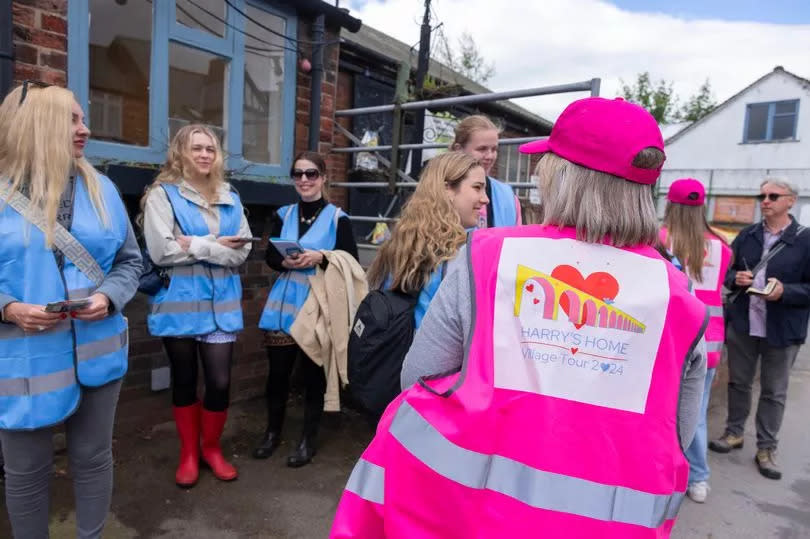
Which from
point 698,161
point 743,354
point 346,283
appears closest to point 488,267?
point 346,283

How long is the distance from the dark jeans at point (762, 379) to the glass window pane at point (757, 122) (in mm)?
26508

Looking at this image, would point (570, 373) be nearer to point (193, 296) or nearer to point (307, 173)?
point (193, 296)

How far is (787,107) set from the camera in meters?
24.8

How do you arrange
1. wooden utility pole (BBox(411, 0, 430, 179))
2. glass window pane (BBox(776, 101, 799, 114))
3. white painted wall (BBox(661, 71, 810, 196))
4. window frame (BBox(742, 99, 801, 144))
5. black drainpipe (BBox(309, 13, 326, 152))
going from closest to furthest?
black drainpipe (BBox(309, 13, 326, 152)) < wooden utility pole (BBox(411, 0, 430, 179)) < white painted wall (BBox(661, 71, 810, 196)) < window frame (BBox(742, 99, 801, 144)) < glass window pane (BBox(776, 101, 799, 114))

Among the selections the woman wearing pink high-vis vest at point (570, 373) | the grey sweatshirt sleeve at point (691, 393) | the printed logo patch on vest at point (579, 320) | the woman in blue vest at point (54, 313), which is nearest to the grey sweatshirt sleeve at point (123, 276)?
the woman in blue vest at point (54, 313)

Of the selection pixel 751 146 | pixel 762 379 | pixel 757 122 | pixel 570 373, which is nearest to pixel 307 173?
pixel 570 373

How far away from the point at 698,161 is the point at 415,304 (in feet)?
98.2

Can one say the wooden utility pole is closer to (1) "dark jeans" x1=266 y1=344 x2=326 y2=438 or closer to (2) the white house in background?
(1) "dark jeans" x1=266 y1=344 x2=326 y2=438

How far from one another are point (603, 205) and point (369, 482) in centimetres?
90

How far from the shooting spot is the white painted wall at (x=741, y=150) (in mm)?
24062

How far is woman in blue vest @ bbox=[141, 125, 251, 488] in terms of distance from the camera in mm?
3008

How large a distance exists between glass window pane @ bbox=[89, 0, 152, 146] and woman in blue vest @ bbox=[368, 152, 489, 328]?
222 centimetres

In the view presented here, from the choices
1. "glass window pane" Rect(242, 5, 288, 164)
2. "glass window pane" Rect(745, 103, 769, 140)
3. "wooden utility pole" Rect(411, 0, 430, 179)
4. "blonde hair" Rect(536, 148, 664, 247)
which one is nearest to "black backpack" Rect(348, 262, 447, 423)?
"blonde hair" Rect(536, 148, 664, 247)

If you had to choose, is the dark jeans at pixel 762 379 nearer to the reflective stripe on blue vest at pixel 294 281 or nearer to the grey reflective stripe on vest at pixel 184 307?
the reflective stripe on blue vest at pixel 294 281
